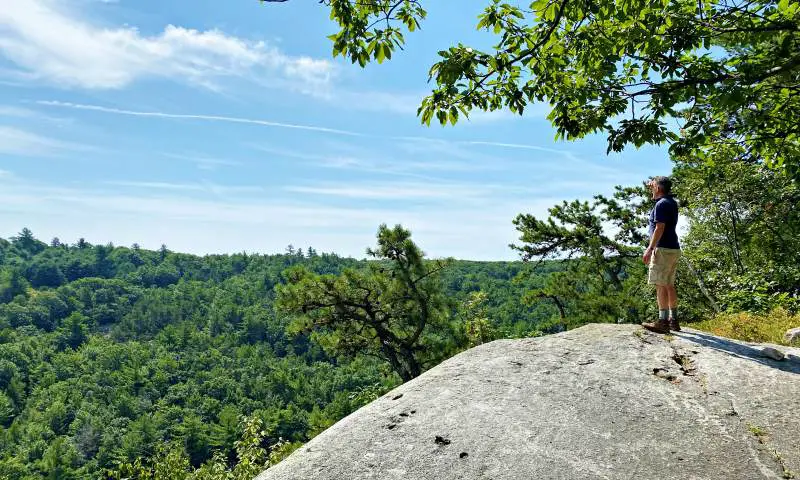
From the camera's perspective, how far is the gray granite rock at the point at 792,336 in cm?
883

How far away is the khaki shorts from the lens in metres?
7.67

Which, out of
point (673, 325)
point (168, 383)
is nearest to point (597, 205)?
point (673, 325)

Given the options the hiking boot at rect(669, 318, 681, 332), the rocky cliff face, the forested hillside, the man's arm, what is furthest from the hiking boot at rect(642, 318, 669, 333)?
the forested hillside

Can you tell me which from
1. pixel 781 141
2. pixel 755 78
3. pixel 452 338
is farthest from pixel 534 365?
pixel 452 338

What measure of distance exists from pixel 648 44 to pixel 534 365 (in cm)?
429

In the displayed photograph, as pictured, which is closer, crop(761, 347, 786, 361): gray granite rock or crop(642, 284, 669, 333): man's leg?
crop(761, 347, 786, 361): gray granite rock

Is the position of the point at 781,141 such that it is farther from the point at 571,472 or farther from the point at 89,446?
the point at 89,446

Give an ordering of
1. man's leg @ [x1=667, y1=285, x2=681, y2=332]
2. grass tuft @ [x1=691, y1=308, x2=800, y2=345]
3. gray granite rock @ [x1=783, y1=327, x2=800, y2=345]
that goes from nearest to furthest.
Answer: man's leg @ [x1=667, y1=285, x2=681, y2=332] → gray granite rock @ [x1=783, y1=327, x2=800, y2=345] → grass tuft @ [x1=691, y1=308, x2=800, y2=345]

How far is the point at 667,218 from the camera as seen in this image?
7512 mm

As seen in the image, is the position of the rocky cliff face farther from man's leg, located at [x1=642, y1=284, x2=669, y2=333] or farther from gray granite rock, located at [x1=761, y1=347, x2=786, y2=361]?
man's leg, located at [x1=642, y1=284, x2=669, y2=333]

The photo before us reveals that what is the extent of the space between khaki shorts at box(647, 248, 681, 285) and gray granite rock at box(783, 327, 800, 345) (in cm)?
306

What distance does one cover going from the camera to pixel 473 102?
659 cm

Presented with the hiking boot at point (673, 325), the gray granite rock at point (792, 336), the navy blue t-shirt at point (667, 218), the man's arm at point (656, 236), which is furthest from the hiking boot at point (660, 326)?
the gray granite rock at point (792, 336)

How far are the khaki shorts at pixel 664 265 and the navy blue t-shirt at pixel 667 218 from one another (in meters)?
0.09
